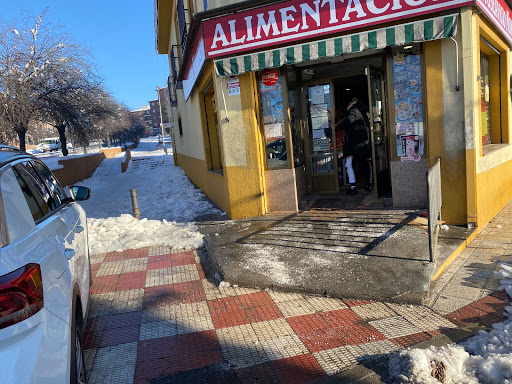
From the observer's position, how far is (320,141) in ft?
27.9

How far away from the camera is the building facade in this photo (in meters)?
5.91

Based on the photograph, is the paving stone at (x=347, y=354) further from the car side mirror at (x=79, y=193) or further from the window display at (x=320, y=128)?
the window display at (x=320, y=128)

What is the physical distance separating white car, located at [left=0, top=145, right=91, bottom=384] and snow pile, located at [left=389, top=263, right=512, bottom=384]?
2148mm

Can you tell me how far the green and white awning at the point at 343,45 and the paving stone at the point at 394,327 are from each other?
413 cm

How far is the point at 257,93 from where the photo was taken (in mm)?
7367

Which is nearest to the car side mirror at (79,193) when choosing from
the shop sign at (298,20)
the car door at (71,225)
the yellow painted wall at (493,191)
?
the car door at (71,225)

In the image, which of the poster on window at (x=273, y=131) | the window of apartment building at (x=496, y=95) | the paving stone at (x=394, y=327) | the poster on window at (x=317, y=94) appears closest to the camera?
the paving stone at (x=394, y=327)

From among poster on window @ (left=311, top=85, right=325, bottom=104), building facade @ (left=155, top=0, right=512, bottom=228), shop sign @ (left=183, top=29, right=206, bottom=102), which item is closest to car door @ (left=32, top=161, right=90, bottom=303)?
building facade @ (left=155, top=0, right=512, bottom=228)

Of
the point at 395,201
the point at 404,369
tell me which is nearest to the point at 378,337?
the point at 404,369

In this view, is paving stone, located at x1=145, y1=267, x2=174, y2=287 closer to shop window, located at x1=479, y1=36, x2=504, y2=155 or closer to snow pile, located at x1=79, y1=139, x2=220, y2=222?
snow pile, located at x1=79, y1=139, x2=220, y2=222

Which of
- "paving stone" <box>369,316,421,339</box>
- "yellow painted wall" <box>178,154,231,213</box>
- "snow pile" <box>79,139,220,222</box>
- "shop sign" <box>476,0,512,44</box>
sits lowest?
"paving stone" <box>369,316,421,339</box>

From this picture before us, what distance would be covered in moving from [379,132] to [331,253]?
129 inches

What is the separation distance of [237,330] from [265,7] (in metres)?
5.18

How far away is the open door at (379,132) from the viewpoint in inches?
283
